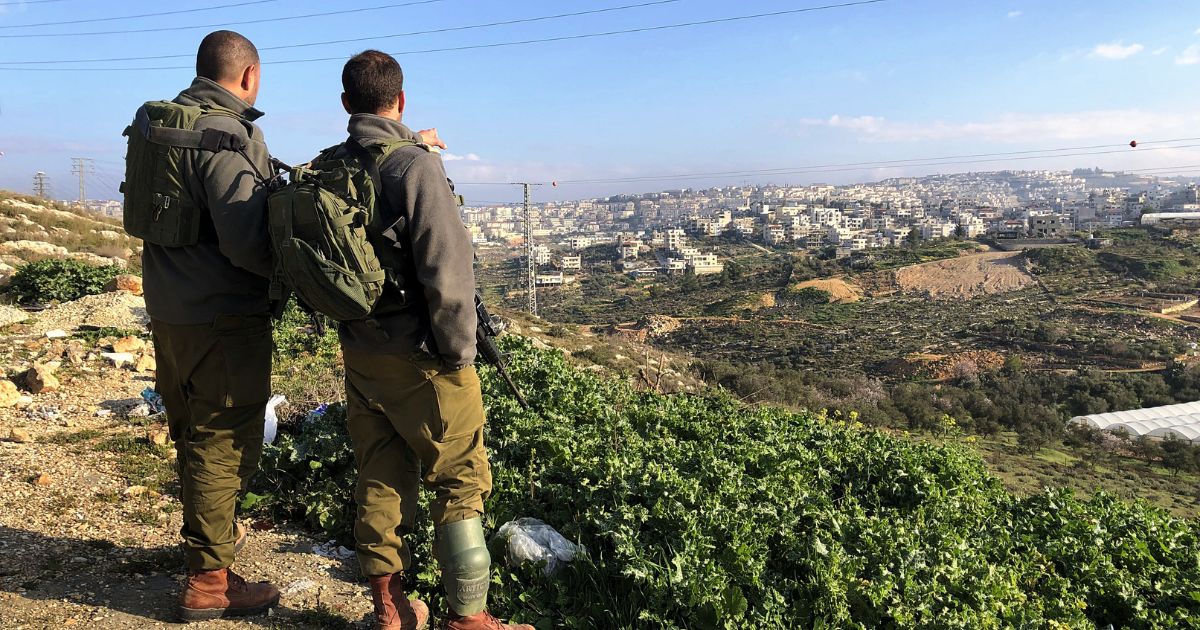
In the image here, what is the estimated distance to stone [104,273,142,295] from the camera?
10.3 m

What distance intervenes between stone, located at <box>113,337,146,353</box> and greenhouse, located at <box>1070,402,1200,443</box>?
25159 mm

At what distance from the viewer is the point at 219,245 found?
102 inches

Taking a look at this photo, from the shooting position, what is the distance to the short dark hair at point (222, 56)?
271 cm

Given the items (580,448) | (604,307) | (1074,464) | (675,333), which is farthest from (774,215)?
(580,448)

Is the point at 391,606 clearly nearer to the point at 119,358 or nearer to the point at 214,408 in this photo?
the point at 214,408

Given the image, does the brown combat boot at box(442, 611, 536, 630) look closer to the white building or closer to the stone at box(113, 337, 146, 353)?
the stone at box(113, 337, 146, 353)

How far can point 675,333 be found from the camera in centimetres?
4084

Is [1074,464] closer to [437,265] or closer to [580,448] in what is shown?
[580,448]

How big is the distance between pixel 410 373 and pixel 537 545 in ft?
4.47

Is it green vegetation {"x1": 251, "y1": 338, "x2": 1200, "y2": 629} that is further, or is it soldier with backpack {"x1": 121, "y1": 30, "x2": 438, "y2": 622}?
green vegetation {"x1": 251, "y1": 338, "x2": 1200, "y2": 629}

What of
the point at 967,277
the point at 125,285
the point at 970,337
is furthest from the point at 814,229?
the point at 125,285

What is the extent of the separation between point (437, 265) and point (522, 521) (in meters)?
1.79

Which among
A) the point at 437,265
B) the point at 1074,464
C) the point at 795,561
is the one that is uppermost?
the point at 437,265

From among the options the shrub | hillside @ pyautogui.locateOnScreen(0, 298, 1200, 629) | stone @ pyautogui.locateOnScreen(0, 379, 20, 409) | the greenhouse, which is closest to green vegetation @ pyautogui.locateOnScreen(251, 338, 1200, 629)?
hillside @ pyautogui.locateOnScreen(0, 298, 1200, 629)
